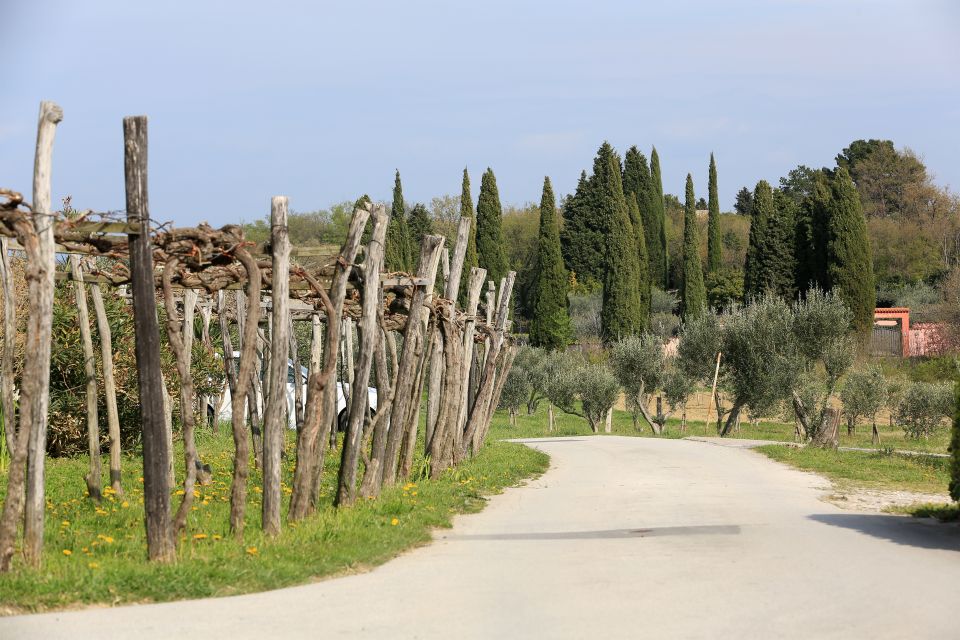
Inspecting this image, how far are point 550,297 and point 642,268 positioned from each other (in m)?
8.15

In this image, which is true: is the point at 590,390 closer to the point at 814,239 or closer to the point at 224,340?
the point at 224,340

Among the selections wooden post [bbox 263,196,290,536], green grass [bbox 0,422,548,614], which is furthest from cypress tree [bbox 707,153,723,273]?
wooden post [bbox 263,196,290,536]

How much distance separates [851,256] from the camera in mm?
42594

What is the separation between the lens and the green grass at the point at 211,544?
6.43 meters

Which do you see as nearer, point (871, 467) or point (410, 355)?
point (410, 355)

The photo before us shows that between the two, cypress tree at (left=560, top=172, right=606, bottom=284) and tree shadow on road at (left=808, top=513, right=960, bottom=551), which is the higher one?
cypress tree at (left=560, top=172, right=606, bottom=284)

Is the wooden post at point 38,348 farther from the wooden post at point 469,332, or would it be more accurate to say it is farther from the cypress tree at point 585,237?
the cypress tree at point 585,237

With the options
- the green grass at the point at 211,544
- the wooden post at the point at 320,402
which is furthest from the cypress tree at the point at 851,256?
the wooden post at the point at 320,402

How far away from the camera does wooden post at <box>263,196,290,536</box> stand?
28.4ft

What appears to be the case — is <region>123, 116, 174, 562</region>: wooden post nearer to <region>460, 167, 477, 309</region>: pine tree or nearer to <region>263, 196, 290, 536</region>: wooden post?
<region>263, 196, 290, 536</region>: wooden post

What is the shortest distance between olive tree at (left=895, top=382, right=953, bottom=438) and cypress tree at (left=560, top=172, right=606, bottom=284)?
3435cm

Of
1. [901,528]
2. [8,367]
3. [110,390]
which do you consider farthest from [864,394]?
[8,367]

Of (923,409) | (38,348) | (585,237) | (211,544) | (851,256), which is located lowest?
(211,544)

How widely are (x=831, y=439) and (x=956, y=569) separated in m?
13.8
